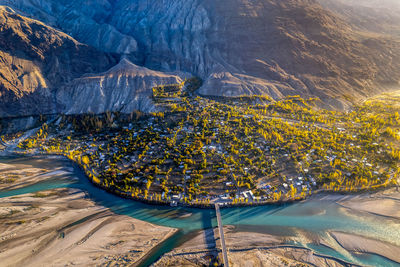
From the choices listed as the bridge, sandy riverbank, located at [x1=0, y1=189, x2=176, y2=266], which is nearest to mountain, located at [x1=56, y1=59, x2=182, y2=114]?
sandy riverbank, located at [x1=0, y1=189, x2=176, y2=266]

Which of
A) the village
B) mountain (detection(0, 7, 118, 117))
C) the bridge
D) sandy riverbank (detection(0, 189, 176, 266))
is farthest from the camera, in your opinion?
mountain (detection(0, 7, 118, 117))

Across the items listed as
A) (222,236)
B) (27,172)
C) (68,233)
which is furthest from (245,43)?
(68,233)

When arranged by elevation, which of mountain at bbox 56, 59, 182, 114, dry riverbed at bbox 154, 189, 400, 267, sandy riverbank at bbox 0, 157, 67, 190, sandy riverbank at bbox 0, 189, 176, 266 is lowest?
dry riverbed at bbox 154, 189, 400, 267

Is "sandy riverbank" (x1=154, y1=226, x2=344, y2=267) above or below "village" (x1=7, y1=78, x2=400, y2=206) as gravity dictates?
below

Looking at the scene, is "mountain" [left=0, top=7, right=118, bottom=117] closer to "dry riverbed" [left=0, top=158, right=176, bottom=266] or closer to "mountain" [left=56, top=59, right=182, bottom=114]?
"mountain" [left=56, top=59, right=182, bottom=114]

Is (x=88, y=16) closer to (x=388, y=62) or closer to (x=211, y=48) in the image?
(x=211, y=48)

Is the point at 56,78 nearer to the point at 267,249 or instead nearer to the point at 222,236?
the point at 222,236

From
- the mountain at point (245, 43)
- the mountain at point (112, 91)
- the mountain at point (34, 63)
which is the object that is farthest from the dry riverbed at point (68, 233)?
the mountain at point (245, 43)
